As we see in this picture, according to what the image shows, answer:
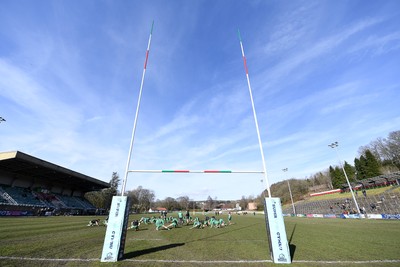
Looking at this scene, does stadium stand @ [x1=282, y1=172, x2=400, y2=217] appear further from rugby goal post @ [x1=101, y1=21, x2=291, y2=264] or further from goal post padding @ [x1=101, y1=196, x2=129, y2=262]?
goal post padding @ [x1=101, y1=196, x2=129, y2=262]

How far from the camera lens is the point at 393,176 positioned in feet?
138

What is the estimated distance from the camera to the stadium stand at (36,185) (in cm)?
3083

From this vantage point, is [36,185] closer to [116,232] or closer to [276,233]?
[116,232]

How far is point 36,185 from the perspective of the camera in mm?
42125

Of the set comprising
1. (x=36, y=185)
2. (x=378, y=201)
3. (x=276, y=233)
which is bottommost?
(x=276, y=233)

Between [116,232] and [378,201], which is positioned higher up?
[378,201]

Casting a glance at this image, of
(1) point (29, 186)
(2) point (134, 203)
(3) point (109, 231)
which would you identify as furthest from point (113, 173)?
(3) point (109, 231)

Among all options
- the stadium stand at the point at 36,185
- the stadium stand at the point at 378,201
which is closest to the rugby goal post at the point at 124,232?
the stadium stand at the point at 36,185

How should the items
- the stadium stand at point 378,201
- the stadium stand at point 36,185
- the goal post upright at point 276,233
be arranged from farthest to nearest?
1. the stadium stand at point 378,201
2. the stadium stand at point 36,185
3. the goal post upright at point 276,233

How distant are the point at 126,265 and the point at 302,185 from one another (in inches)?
4319

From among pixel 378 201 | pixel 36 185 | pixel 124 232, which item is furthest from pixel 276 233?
pixel 36 185

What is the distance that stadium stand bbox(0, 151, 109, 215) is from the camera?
3083cm

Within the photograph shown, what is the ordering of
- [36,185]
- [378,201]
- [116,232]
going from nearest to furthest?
[116,232] < [378,201] < [36,185]

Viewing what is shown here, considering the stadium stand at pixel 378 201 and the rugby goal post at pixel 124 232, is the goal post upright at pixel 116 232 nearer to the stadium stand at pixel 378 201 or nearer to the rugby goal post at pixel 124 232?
the rugby goal post at pixel 124 232
